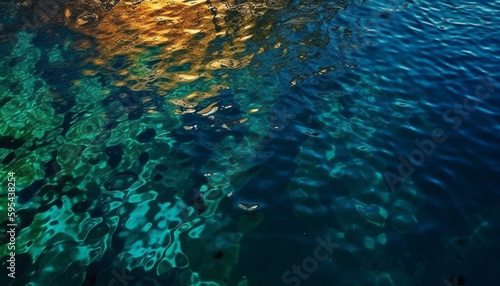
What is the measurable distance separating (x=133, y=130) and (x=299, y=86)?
4462 millimetres

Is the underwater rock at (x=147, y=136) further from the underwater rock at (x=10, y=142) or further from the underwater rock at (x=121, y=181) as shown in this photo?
the underwater rock at (x=10, y=142)

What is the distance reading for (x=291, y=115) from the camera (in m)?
8.95

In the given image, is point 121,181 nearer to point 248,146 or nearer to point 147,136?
point 147,136

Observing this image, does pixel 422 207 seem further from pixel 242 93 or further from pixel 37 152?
pixel 37 152

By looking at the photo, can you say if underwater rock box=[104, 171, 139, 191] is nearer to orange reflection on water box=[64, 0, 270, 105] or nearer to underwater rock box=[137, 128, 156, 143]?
underwater rock box=[137, 128, 156, 143]

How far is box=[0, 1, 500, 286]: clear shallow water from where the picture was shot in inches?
240

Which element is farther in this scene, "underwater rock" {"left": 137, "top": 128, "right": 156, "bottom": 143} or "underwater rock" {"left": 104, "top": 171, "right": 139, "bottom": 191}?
"underwater rock" {"left": 137, "top": 128, "right": 156, "bottom": 143}

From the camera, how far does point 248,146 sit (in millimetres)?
8156

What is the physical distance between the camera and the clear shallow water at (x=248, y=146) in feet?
20.0

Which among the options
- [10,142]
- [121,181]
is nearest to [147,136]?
[121,181]

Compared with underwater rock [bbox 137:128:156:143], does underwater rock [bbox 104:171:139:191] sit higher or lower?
lower

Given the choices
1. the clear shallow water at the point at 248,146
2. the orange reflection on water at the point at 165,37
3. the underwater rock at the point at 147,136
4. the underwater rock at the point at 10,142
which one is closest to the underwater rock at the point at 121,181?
the clear shallow water at the point at 248,146

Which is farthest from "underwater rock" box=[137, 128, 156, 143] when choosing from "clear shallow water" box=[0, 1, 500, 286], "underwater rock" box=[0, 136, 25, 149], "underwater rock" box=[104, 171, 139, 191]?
"underwater rock" box=[0, 136, 25, 149]

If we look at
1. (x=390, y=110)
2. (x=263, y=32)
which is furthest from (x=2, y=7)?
(x=390, y=110)
